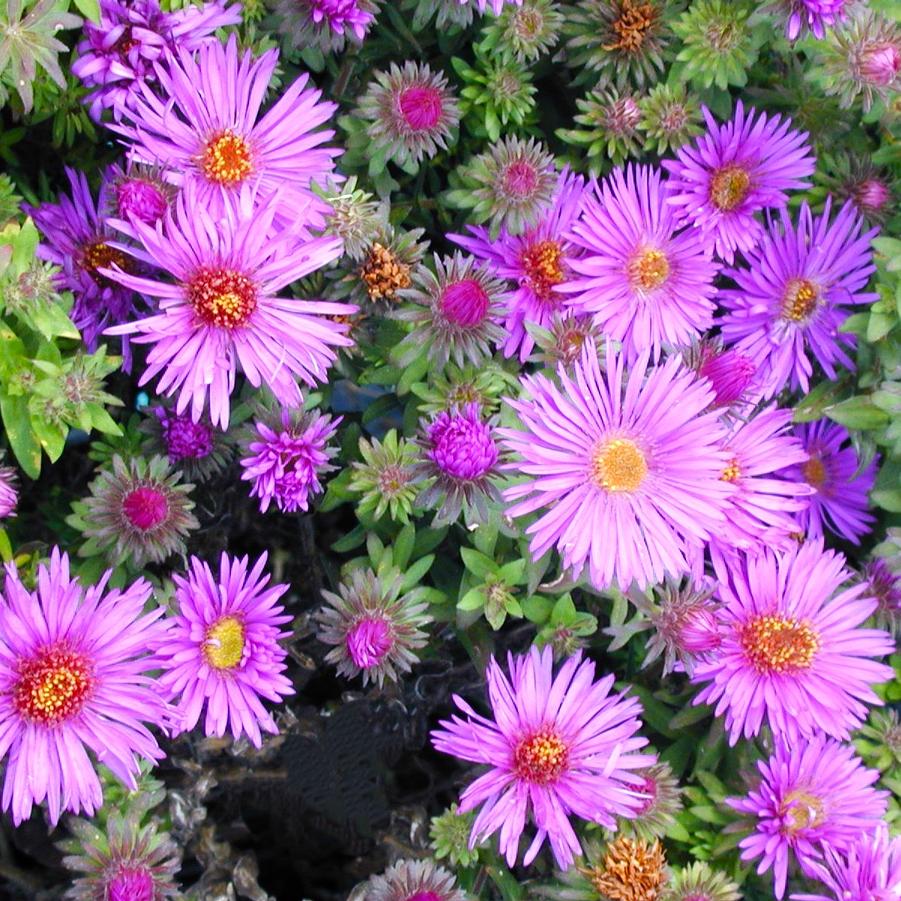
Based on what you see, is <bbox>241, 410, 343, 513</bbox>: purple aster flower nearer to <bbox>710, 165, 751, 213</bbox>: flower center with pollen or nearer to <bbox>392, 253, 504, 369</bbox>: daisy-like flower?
<bbox>392, 253, 504, 369</bbox>: daisy-like flower

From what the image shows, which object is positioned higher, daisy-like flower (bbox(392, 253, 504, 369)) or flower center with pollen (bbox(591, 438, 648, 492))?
daisy-like flower (bbox(392, 253, 504, 369))

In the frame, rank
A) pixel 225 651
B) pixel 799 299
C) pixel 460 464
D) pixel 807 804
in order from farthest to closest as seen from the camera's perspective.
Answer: pixel 799 299 → pixel 807 804 → pixel 225 651 → pixel 460 464

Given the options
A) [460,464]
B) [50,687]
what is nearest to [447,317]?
[460,464]

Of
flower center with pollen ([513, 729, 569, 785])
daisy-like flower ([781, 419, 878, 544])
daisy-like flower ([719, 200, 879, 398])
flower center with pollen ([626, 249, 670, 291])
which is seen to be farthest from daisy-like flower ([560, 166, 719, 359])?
flower center with pollen ([513, 729, 569, 785])

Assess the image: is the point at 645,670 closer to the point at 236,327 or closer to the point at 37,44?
the point at 236,327

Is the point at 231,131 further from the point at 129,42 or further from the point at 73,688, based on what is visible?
the point at 73,688
